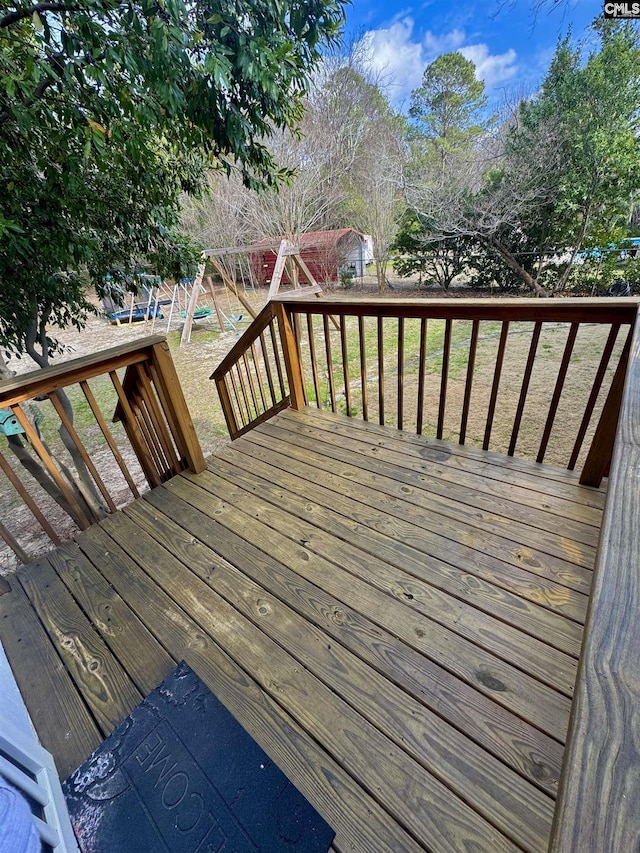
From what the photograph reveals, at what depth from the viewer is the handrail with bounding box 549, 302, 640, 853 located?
1.00ft

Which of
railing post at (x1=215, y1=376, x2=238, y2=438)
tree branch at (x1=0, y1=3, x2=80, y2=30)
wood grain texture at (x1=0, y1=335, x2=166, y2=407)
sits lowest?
railing post at (x1=215, y1=376, x2=238, y2=438)

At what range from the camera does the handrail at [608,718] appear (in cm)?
31

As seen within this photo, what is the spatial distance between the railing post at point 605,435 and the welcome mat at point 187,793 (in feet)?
5.73

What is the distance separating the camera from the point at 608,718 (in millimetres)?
370

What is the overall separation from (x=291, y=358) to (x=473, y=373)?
5.02ft

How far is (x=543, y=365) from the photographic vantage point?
4.95 m

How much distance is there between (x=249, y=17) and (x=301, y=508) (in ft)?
7.67

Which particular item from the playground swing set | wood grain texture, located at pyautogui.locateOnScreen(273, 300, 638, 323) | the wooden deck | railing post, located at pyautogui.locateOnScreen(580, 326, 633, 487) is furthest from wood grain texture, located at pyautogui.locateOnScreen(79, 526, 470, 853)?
the playground swing set

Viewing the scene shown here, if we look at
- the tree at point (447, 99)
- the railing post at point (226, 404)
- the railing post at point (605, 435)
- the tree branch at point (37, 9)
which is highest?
the tree at point (447, 99)

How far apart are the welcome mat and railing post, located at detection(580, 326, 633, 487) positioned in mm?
1746

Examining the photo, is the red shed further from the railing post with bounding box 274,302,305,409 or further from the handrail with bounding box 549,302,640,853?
the handrail with bounding box 549,302,640,853

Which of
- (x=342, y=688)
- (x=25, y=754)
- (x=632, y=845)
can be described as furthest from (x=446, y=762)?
(x=25, y=754)

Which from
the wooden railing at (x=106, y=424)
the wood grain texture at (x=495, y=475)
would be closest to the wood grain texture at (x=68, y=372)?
the wooden railing at (x=106, y=424)

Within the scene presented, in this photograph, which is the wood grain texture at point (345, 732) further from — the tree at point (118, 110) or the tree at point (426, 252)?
the tree at point (426, 252)
